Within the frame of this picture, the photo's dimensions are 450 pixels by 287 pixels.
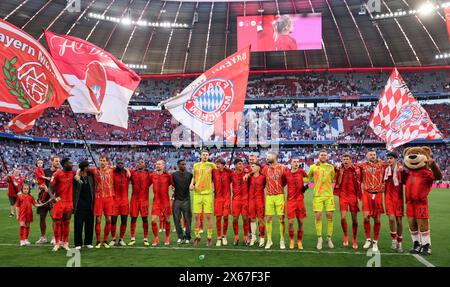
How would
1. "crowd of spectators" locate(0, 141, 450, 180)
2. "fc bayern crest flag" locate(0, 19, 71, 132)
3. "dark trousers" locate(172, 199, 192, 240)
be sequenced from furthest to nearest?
1. "crowd of spectators" locate(0, 141, 450, 180)
2. "dark trousers" locate(172, 199, 192, 240)
3. "fc bayern crest flag" locate(0, 19, 71, 132)

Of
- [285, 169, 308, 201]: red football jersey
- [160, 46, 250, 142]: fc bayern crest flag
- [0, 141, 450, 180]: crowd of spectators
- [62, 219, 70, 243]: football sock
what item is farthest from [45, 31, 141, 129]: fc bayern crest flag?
[0, 141, 450, 180]: crowd of spectators

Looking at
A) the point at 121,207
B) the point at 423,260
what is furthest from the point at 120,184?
the point at 423,260

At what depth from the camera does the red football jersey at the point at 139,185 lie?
31.3ft

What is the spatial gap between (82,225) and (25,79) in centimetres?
354

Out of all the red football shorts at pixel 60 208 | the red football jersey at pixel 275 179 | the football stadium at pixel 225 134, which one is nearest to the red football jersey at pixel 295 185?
the football stadium at pixel 225 134

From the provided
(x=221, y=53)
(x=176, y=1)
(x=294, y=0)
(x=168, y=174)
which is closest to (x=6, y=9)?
(x=176, y=1)

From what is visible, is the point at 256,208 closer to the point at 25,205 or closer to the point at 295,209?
the point at 295,209

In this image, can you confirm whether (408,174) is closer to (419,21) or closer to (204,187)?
(204,187)

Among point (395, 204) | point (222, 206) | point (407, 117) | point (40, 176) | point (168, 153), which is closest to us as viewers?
point (395, 204)

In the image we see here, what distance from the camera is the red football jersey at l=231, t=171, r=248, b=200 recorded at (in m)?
9.56

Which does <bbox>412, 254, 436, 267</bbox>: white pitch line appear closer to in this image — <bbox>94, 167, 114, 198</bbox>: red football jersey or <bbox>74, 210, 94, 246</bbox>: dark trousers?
<bbox>94, 167, 114, 198</bbox>: red football jersey

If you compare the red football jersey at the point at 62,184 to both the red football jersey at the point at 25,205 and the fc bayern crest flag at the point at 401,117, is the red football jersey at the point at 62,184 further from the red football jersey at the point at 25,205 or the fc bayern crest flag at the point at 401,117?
the fc bayern crest flag at the point at 401,117

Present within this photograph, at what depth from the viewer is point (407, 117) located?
1309 centimetres

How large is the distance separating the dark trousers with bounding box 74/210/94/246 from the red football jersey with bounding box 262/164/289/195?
4.39 meters
